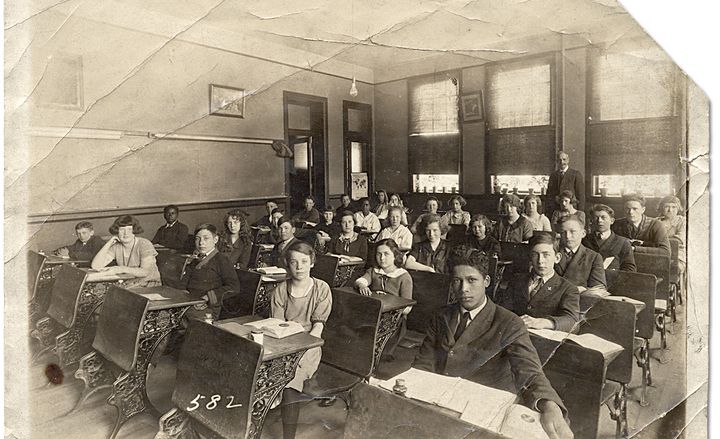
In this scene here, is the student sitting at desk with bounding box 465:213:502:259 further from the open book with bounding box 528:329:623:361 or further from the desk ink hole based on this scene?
the desk ink hole

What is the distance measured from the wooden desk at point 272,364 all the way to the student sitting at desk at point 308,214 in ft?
1.21

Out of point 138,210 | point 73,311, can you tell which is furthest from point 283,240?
point 73,311

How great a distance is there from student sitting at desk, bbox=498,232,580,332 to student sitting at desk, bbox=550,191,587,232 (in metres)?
0.05

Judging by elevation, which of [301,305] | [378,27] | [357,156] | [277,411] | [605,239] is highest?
→ [378,27]

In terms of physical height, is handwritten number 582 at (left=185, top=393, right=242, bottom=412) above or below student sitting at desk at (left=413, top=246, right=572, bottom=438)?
below

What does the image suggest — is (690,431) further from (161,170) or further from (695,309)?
(161,170)

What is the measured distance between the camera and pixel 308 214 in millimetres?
1690

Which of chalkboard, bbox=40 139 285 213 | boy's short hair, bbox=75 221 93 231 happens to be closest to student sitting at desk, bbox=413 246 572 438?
chalkboard, bbox=40 139 285 213

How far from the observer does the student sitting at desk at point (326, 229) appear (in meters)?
1.70

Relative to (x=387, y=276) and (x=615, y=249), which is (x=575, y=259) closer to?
(x=615, y=249)

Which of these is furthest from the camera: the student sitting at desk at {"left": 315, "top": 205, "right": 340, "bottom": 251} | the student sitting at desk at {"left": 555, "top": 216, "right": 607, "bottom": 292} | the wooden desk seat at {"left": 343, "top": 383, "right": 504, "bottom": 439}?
the student sitting at desk at {"left": 315, "top": 205, "right": 340, "bottom": 251}

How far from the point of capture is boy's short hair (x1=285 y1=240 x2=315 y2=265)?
1681 millimetres

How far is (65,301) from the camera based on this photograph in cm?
162

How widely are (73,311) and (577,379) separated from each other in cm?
153
